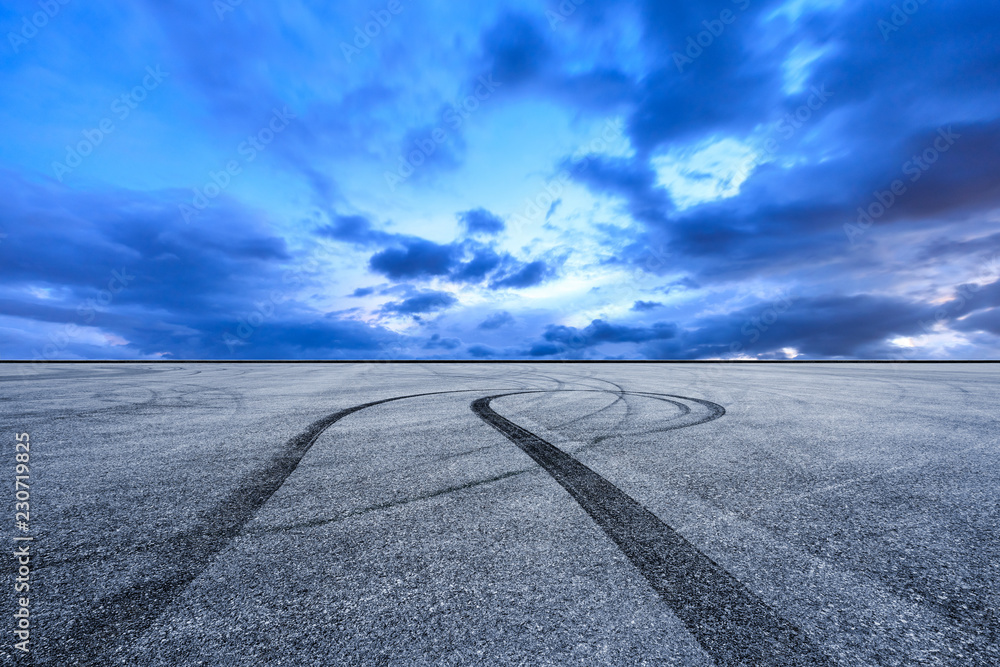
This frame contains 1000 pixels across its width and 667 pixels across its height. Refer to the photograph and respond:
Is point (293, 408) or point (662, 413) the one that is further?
point (293, 408)

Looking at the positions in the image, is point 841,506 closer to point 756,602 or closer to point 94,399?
point 756,602

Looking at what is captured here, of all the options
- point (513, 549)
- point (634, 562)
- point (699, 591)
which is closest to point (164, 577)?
point (513, 549)

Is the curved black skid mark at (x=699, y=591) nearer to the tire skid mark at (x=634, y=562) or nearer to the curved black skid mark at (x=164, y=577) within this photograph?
the tire skid mark at (x=634, y=562)

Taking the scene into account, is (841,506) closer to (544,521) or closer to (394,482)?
(544,521)

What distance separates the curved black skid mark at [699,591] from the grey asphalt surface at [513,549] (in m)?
0.01

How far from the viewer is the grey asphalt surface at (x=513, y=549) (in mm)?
1891

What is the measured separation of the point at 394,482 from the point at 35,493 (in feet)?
10.5

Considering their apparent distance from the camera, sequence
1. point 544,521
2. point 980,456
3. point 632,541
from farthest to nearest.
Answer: point 980,456 < point 544,521 < point 632,541

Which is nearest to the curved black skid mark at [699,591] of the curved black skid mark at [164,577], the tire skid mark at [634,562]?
the tire skid mark at [634,562]

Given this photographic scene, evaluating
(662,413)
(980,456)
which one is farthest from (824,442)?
(662,413)

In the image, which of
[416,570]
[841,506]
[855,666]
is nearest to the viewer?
[855,666]

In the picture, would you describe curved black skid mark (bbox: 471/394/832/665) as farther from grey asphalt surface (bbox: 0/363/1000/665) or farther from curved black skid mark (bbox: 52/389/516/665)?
curved black skid mark (bbox: 52/389/516/665)

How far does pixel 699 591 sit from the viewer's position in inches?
88.9

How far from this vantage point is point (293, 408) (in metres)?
8.66
